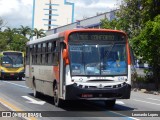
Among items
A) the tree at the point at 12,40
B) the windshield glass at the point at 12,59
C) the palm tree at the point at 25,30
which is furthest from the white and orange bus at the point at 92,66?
the palm tree at the point at 25,30

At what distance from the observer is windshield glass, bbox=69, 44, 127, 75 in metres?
15.2

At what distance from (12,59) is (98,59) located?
27.0 m

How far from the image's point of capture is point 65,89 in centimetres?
1507

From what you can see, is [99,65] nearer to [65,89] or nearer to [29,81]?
[65,89]

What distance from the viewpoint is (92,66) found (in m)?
15.3

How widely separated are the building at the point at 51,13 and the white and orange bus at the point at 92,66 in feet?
368

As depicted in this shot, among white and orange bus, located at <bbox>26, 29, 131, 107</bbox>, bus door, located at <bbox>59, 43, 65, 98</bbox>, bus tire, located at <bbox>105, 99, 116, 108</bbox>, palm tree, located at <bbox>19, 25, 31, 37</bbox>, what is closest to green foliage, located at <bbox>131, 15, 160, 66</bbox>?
bus tire, located at <bbox>105, 99, 116, 108</bbox>

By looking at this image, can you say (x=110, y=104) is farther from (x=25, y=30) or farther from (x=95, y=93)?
(x=25, y=30)

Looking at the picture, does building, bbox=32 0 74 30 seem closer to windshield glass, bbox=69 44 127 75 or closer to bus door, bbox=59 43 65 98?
bus door, bbox=59 43 65 98

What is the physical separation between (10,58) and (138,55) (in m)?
14.8

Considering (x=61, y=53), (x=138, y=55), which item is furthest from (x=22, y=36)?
(x=61, y=53)

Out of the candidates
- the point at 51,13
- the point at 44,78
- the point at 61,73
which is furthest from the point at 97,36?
the point at 51,13

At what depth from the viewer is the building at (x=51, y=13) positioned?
419ft

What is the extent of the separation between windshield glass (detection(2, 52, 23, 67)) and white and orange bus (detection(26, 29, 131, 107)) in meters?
25.2
